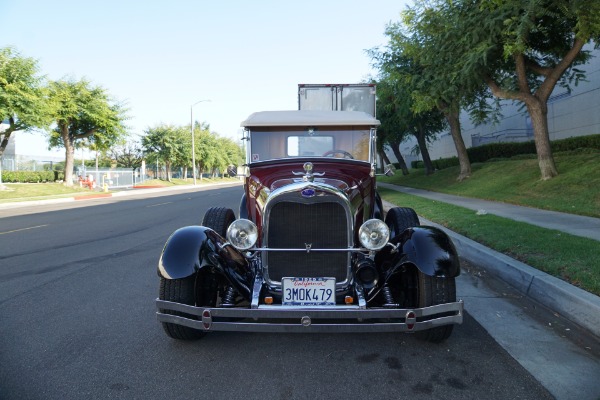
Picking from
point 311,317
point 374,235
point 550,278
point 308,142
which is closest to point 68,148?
point 308,142

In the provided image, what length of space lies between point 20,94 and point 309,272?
25.6 metres

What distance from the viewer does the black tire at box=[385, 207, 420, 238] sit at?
431 centimetres

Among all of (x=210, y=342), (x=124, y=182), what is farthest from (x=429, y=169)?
(x=124, y=182)

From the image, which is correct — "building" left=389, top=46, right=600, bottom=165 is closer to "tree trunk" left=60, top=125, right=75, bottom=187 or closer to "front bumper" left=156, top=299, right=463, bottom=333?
"front bumper" left=156, top=299, right=463, bottom=333

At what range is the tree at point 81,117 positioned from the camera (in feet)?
91.1

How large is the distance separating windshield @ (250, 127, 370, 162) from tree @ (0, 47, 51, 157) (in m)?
23.2

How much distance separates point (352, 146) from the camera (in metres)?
4.54

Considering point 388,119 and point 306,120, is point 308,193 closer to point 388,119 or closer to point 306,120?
point 306,120

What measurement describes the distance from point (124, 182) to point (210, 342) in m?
42.9

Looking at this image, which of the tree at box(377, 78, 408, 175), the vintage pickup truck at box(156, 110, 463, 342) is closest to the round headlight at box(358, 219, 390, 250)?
the vintage pickup truck at box(156, 110, 463, 342)

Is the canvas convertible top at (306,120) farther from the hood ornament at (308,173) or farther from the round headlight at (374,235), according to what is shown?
the round headlight at (374,235)

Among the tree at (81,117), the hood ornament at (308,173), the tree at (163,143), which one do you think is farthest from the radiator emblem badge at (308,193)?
the tree at (163,143)

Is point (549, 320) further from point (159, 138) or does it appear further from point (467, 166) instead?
point (159, 138)

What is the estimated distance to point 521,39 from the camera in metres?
9.70
